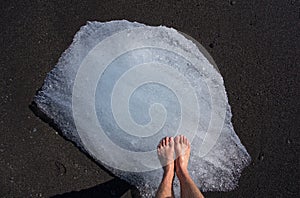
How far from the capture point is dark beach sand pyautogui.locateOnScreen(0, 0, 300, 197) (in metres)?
3.10

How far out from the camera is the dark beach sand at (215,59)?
3.10 metres

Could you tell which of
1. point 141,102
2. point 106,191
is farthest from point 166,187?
point 141,102

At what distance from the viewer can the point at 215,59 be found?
3312 mm

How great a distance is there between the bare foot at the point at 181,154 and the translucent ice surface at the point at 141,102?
0.12 metres

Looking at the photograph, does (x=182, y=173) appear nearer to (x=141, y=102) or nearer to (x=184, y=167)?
(x=184, y=167)

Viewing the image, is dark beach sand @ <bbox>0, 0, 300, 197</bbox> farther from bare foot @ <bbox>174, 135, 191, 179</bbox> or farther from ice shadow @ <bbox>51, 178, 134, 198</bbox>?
bare foot @ <bbox>174, 135, 191, 179</bbox>

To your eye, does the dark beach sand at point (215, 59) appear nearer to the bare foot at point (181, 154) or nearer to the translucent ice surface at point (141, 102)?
the translucent ice surface at point (141, 102)

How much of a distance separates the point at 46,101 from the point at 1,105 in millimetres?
331

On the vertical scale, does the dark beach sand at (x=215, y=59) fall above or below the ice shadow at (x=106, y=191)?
above

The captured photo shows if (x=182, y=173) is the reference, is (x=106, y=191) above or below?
below

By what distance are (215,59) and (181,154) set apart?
813mm

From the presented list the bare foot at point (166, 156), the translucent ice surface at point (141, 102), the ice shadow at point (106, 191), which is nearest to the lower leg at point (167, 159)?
the bare foot at point (166, 156)

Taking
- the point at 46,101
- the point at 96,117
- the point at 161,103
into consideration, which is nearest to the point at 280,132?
the point at 161,103

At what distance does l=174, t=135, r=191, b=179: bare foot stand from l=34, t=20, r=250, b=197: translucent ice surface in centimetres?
12
